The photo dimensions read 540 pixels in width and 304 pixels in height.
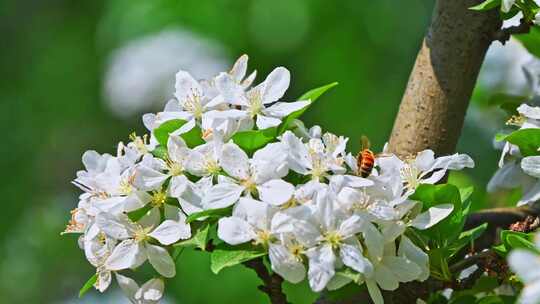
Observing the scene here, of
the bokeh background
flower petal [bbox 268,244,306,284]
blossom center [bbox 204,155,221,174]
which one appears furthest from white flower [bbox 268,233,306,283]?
the bokeh background

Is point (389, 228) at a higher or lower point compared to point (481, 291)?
higher

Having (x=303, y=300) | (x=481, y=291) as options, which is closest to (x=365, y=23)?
(x=303, y=300)

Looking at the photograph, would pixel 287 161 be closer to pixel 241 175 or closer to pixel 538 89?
pixel 241 175

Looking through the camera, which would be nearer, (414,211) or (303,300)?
(414,211)

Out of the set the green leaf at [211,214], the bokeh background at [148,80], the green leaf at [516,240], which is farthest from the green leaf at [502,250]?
the bokeh background at [148,80]

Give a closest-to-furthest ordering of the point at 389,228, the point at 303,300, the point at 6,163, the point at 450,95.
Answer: the point at 389,228 → the point at 450,95 → the point at 303,300 → the point at 6,163

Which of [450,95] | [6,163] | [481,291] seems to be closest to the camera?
[481,291]

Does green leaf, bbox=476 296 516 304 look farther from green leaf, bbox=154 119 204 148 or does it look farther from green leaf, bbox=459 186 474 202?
green leaf, bbox=154 119 204 148
